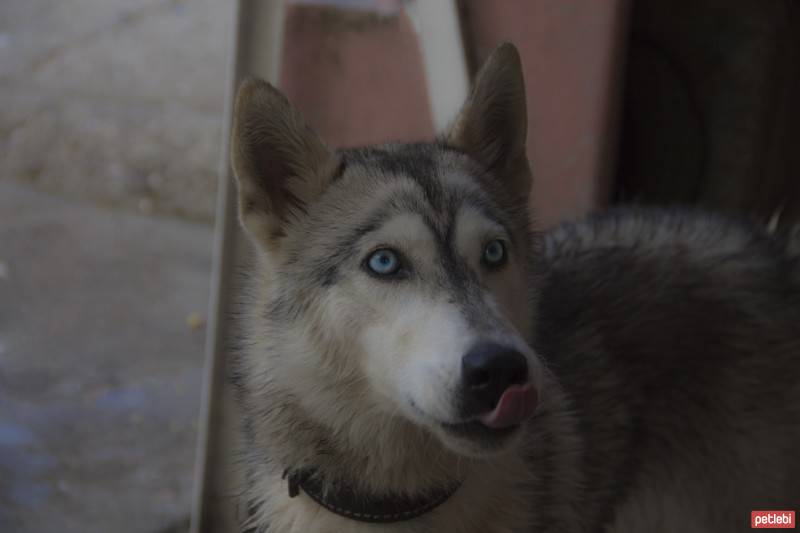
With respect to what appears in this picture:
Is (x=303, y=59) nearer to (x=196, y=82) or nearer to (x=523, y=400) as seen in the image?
(x=523, y=400)

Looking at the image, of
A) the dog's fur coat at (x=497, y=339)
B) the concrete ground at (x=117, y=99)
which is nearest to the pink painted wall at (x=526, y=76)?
the dog's fur coat at (x=497, y=339)

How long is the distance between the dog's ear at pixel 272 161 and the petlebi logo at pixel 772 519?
1808 mm

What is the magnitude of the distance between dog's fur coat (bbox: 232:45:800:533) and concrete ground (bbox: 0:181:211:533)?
162cm

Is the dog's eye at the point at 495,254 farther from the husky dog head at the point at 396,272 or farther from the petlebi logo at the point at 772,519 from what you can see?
the petlebi logo at the point at 772,519

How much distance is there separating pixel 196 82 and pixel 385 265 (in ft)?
20.3

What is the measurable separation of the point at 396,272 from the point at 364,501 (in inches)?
24.5

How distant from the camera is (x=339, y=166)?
291cm

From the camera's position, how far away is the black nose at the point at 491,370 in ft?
7.61

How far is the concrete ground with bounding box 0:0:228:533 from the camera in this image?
14.9 feet

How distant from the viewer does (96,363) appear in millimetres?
5422

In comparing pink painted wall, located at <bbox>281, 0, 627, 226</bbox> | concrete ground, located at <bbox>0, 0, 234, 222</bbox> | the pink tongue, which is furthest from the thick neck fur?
concrete ground, located at <bbox>0, 0, 234, 222</bbox>

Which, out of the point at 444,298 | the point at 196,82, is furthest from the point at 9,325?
the point at 444,298

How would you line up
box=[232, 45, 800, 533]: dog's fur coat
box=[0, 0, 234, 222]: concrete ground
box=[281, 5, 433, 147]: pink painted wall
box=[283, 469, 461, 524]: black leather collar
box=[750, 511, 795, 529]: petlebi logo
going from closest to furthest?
box=[232, 45, 800, 533]: dog's fur coat < box=[283, 469, 461, 524]: black leather collar < box=[750, 511, 795, 529]: petlebi logo < box=[281, 5, 433, 147]: pink painted wall < box=[0, 0, 234, 222]: concrete ground

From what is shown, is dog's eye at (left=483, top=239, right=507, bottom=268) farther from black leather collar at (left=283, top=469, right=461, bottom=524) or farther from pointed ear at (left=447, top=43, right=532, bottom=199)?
black leather collar at (left=283, top=469, right=461, bottom=524)
